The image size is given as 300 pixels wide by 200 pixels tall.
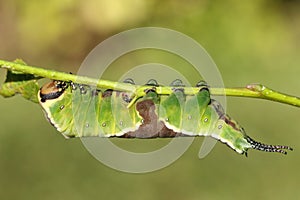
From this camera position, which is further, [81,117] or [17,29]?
[17,29]

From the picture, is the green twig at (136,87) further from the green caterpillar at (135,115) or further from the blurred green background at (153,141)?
the blurred green background at (153,141)

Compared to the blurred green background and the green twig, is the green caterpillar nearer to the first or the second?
the green twig

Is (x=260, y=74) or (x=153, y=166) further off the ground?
(x=260, y=74)

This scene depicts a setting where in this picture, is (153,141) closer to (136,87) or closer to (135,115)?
(135,115)

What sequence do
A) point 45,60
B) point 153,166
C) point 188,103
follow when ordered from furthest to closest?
point 45,60 < point 153,166 < point 188,103

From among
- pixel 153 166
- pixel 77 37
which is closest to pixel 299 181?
pixel 153 166

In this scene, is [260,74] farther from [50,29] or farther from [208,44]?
[50,29]

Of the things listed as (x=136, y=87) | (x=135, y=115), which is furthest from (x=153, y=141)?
(x=136, y=87)

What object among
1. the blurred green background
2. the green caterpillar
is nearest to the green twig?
the green caterpillar
